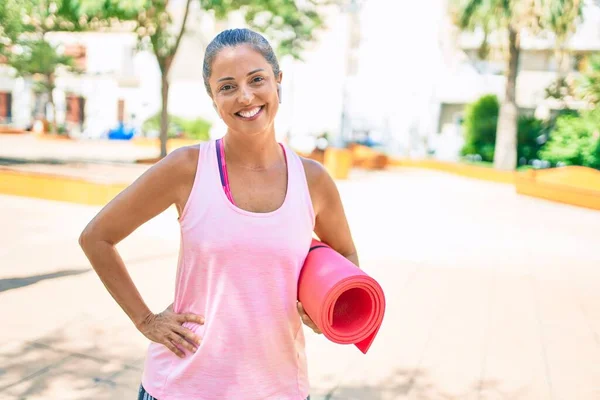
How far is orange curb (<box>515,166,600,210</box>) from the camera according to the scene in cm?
1426

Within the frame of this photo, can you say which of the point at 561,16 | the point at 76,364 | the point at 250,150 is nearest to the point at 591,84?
the point at 561,16

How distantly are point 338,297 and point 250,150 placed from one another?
0.47 m

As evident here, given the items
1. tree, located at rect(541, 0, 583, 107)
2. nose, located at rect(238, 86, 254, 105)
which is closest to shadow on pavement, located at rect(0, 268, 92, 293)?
nose, located at rect(238, 86, 254, 105)

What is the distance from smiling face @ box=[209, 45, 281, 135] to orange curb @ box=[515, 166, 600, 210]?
45.3 feet

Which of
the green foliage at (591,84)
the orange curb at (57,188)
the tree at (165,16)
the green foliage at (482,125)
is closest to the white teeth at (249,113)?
the orange curb at (57,188)

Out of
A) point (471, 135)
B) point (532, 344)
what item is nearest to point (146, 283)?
point (532, 344)

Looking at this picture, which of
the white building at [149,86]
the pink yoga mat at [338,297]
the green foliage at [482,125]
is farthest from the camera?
the white building at [149,86]

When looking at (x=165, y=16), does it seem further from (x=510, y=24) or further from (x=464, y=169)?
(x=464, y=169)

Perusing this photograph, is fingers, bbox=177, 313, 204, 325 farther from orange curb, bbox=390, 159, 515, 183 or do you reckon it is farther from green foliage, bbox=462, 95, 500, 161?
green foliage, bbox=462, 95, 500, 161

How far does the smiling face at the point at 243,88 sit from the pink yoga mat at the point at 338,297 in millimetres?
387

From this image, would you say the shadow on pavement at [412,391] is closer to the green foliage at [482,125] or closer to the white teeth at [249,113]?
the white teeth at [249,113]

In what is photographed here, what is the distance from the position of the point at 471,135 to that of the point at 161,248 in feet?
67.8

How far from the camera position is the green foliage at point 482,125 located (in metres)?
25.4

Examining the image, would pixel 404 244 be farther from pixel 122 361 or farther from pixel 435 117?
pixel 435 117
